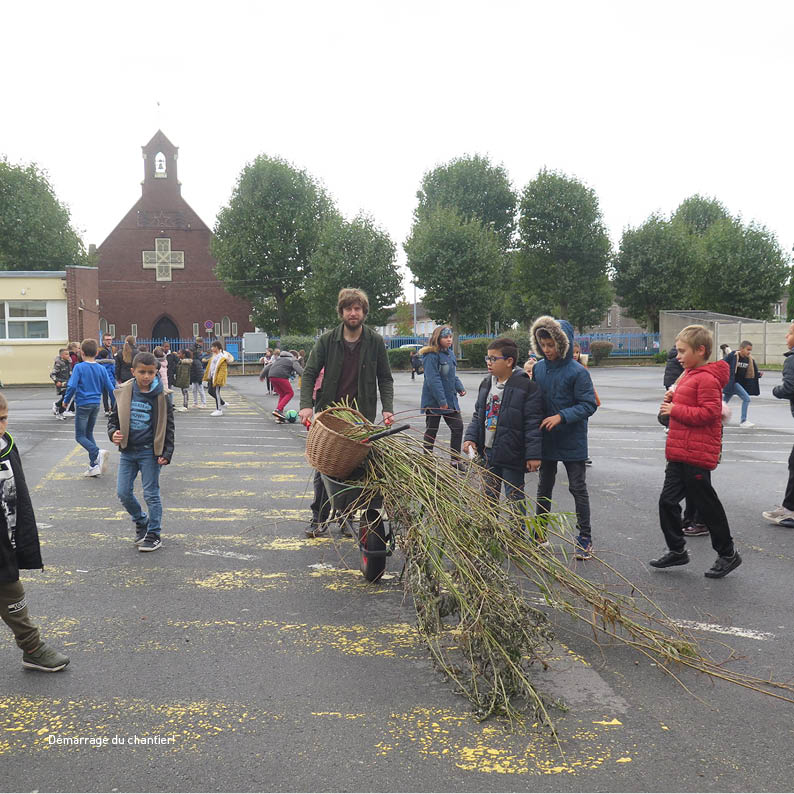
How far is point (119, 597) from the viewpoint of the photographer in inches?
198

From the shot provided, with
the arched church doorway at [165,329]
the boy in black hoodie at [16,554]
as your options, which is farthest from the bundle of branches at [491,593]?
the arched church doorway at [165,329]

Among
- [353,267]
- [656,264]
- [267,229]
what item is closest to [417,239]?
[353,267]

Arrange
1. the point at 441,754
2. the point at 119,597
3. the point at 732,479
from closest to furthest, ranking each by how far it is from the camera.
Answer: the point at 441,754 < the point at 119,597 < the point at 732,479

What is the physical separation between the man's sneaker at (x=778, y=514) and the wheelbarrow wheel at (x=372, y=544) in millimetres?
4031

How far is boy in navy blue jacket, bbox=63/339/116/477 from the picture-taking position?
997 cm

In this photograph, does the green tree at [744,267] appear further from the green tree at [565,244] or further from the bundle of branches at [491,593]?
the bundle of branches at [491,593]

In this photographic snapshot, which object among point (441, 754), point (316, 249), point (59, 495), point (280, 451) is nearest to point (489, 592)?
point (441, 754)

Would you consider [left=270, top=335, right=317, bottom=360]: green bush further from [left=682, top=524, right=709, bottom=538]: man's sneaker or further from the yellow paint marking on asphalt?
[left=682, top=524, right=709, bottom=538]: man's sneaker

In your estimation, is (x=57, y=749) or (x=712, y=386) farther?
(x=712, y=386)

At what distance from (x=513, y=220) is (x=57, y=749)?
62491 millimetres

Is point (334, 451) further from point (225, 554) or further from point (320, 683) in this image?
point (225, 554)

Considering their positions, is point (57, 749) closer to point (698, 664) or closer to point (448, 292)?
point (698, 664)

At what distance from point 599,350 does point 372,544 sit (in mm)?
45380

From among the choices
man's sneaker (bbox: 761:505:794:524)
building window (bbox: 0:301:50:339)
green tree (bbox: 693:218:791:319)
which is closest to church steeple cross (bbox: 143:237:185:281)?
building window (bbox: 0:301:50:339)
